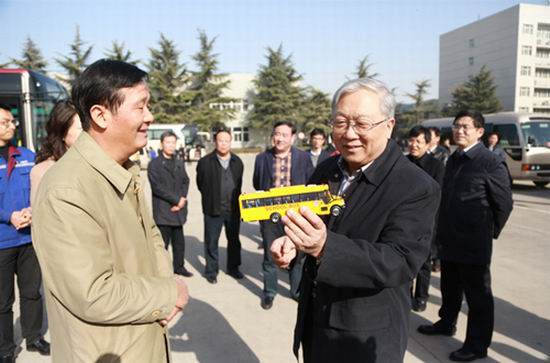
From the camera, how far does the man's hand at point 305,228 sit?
4.24ft

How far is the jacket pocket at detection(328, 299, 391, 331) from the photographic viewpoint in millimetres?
1637

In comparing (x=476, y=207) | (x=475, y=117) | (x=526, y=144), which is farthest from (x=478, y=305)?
(x=526, y=144)

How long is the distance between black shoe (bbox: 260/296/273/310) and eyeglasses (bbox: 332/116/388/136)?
10.2 feet

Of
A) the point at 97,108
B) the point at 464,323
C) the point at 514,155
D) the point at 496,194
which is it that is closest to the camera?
the point at 97,108

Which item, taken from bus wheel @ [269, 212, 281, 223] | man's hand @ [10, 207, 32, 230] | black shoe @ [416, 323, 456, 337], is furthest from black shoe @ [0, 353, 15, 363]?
black shoe @ [416, 323, 456, 337]

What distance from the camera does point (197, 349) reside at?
3.45 meters

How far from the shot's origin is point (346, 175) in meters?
1.94

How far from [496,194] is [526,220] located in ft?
21.0

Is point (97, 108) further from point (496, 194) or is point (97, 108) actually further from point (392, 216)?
point (496, 194)

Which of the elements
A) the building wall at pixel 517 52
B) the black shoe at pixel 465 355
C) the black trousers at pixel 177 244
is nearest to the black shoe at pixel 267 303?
the black trousers at pixel 177 244

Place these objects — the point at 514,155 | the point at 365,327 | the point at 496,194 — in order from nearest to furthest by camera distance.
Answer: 1. the point at 365,327
2. the point at 496,194
3. the point at 514,155

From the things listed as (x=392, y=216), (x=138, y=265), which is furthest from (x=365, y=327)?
(x=138, y=265)

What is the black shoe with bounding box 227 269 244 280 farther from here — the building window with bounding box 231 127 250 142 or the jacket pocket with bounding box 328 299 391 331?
the building window with bounding box 231 127 250 142

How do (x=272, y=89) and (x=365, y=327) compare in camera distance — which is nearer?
(x=365, y=327)
